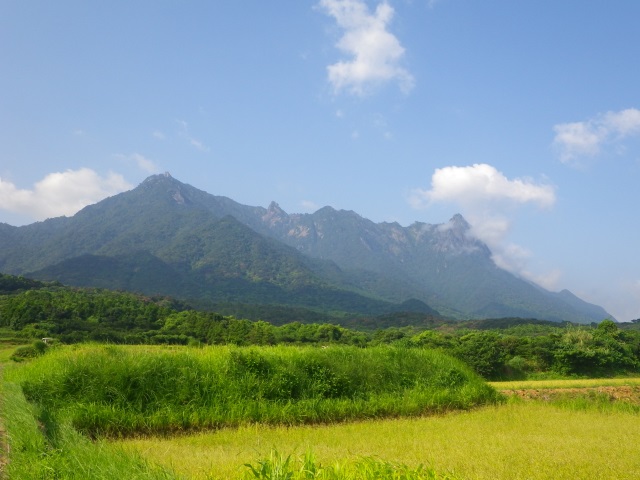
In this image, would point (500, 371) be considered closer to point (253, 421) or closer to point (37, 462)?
point (253, 421)

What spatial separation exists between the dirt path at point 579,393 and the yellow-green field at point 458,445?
3.17m

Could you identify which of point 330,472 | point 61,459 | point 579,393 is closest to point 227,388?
point 61,459

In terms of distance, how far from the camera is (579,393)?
1684cm

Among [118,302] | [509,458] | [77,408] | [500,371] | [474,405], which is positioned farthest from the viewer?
[118,302]

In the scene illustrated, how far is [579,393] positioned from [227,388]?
42.0 feet

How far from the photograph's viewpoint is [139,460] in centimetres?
521

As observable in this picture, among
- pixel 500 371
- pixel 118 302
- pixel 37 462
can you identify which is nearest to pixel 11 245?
pixel 118 302

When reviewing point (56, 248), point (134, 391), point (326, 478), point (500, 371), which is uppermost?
point (56, 248)

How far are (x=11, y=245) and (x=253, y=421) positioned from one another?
222 metres

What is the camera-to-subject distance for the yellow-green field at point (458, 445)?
661 centimetres

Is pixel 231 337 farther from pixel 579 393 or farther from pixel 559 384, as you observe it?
pixel 579 393

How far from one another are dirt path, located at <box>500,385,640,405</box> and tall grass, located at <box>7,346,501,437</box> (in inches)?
90.8

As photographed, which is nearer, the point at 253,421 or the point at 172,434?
the point at 172,434

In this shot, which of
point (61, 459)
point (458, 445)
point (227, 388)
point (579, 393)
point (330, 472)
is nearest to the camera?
point (330, 472)
